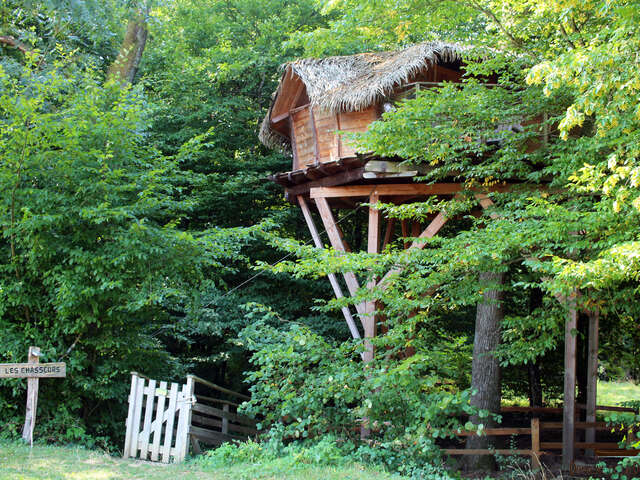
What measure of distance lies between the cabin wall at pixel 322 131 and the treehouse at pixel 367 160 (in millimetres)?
18

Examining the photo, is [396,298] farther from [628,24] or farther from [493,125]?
[628,24]

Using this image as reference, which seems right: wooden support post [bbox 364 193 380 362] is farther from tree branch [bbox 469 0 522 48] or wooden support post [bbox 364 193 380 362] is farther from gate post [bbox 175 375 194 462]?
tree branch [bbox 469 0 522 48]

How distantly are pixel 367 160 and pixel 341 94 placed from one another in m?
1.35

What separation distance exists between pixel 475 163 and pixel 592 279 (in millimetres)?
4893

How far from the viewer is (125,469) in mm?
Result: 6590

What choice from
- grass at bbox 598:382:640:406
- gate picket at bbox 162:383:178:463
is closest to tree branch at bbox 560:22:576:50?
gate picket at bbox 162:383:178:463

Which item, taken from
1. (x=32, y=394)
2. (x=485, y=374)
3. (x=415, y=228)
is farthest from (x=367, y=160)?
(x=32, y=394)

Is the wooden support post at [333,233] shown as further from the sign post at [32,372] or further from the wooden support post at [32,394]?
the wooden support post at [32,394]

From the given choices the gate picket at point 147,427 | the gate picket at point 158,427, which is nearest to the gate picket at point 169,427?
the gate picket at point 158,427

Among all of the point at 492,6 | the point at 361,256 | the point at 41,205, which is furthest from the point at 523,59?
the point at 41,205

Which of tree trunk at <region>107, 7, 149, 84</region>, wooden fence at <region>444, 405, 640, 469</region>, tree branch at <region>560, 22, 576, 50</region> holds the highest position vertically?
tree trunk at <region>107, 7, 149, 84</region>

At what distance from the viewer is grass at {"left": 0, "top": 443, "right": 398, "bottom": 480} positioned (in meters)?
5.71

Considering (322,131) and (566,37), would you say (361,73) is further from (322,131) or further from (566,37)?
(566,37)

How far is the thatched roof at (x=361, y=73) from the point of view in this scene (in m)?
9.81
